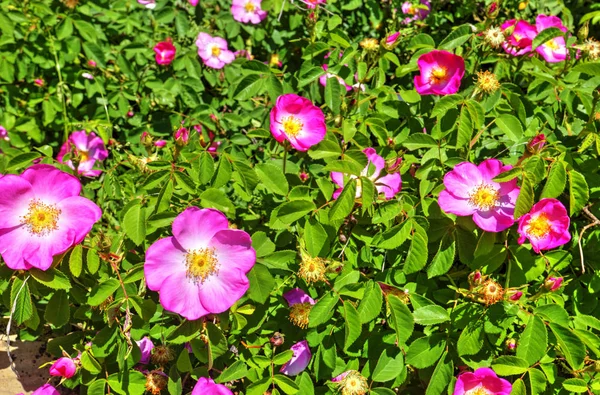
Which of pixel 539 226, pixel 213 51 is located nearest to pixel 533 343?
pixel 539 226

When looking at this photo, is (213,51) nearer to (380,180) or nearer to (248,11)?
(248,11)

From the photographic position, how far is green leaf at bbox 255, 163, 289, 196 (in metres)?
1.73

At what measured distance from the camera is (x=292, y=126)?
5.94ft

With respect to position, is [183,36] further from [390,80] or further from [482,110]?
[482,110]

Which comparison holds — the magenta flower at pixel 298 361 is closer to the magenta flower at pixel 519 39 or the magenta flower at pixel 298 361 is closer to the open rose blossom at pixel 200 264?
the open rose blossom at pixel 200 264

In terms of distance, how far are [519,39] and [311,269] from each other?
4.07 feet

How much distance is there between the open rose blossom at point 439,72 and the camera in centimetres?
193

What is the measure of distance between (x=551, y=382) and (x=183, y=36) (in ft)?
7.38

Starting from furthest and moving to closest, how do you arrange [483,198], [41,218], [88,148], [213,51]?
[88,148], [213,51], [483,198], [41,218]

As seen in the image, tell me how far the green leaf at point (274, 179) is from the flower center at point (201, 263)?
0.94ft

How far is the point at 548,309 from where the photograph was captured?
1.57 metres

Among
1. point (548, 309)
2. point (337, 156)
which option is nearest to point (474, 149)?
point (337, 156)

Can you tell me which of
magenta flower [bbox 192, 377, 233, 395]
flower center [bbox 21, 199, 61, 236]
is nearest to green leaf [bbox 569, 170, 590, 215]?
magenta flower [bbox 192, 377, 233, 395]

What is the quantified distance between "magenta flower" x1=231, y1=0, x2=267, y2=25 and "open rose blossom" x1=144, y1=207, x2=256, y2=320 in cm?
164
